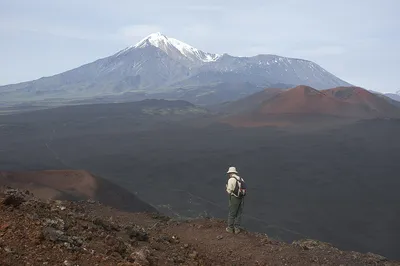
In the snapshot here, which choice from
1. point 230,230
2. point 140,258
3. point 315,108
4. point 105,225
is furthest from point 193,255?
point 315,108

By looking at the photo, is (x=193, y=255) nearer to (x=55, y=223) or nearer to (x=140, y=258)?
(x=140, y=258)

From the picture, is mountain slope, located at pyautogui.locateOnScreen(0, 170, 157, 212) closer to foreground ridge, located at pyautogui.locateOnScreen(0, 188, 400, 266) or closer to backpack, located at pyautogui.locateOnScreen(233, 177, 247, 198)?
foreground ridge, located at pyautogui.locateOnScreen(0, 188, 400, 266)

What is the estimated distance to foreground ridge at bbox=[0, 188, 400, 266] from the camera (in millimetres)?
5148

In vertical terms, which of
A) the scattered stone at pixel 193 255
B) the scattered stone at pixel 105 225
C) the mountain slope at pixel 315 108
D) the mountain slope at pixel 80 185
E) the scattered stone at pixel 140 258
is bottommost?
the mountain slope at pixel 80 185

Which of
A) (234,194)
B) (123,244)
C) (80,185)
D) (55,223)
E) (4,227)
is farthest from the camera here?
(80,185)

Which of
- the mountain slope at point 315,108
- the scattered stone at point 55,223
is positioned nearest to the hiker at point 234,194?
the scattered stone at point 55,223

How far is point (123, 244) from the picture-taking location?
6371mm

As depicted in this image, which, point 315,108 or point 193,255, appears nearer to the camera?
point 193,255

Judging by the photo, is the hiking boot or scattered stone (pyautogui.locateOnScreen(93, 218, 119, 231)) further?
the hiking boot

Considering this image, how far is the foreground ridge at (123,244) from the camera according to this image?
515 cm

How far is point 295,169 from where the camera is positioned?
37.1 m

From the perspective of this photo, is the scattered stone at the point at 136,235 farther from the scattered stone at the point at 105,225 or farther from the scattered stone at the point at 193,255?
the scattered stone at the point at 193,255

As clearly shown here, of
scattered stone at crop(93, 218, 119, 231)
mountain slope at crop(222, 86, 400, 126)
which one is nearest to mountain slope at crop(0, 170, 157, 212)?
scattered stone at crop(93, 218, 119, 231)

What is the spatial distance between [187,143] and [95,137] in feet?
43.5
